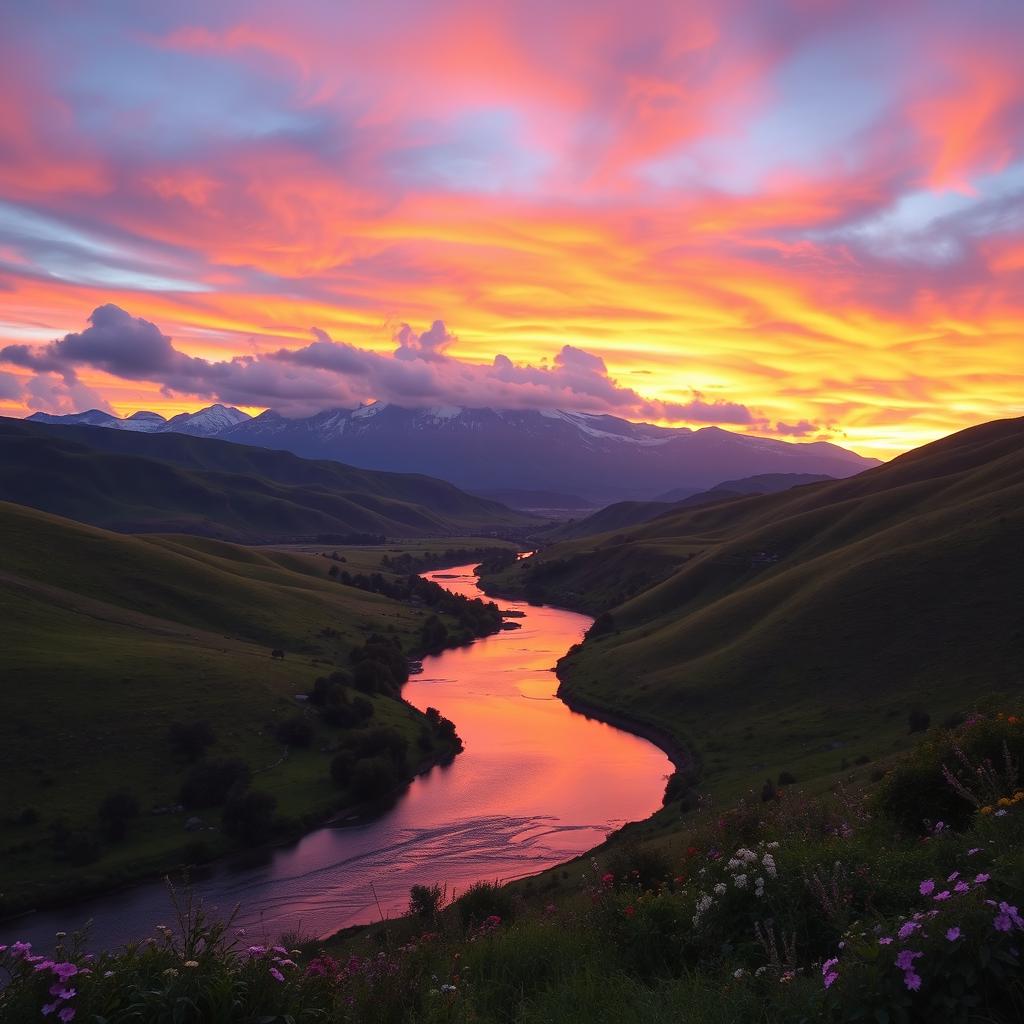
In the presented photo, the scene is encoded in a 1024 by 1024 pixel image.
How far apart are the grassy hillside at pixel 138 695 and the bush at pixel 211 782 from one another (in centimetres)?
106

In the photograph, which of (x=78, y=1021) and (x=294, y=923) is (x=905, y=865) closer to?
(x=78, y=1021)

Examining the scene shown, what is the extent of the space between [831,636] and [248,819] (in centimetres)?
5813

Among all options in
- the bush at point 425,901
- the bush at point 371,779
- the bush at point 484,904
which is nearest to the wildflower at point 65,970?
the bush at point 425,901

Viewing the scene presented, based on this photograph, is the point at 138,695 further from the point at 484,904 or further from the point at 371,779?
the point at 484,904

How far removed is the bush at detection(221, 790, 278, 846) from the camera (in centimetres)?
5956

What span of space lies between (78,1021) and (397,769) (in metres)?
68.6

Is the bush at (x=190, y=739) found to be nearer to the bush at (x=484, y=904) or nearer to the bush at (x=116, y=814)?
the bush at (x=116, y=814)

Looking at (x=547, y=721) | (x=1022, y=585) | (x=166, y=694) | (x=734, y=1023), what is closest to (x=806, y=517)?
(x=1022, y=585)

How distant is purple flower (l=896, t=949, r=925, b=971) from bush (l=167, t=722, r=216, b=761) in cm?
6964

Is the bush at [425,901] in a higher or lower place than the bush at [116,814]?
higher

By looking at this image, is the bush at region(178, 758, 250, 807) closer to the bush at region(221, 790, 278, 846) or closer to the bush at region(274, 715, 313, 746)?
the bush at region(221, 790, 278, 846)

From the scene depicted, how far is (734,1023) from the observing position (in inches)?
326

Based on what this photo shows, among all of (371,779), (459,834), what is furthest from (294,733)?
(459,834)

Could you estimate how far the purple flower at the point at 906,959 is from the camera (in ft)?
22.8
